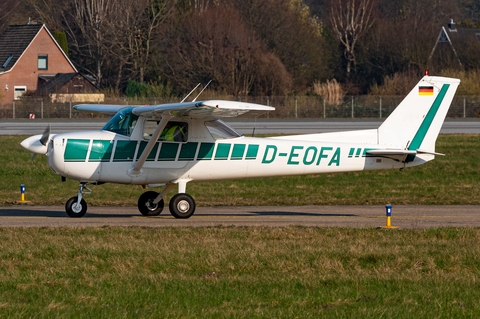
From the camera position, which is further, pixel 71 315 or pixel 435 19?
pixel 435 19

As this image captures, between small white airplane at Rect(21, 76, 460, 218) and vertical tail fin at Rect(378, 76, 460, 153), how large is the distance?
0.06ft

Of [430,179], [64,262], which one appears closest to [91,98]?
[430,179]

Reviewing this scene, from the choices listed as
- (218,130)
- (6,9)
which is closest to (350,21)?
(6,9)

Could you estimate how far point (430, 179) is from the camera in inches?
858

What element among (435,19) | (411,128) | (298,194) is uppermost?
(435,19)

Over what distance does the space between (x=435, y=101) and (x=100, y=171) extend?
5.90 meters

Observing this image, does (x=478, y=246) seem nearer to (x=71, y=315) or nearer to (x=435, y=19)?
(x=71, y=315)

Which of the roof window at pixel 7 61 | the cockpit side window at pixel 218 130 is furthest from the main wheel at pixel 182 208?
the roof window at pixel 7 61

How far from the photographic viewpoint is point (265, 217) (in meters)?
15.1

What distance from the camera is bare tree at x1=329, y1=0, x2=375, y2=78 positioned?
225 feet

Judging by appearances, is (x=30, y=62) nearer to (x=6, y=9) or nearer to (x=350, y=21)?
(x=6, y=9)

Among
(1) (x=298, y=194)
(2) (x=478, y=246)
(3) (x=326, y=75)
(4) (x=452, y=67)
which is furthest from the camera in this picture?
(3) (x=326, y=75)

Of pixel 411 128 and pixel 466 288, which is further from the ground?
pixel 411 128

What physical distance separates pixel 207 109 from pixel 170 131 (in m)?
1.46
